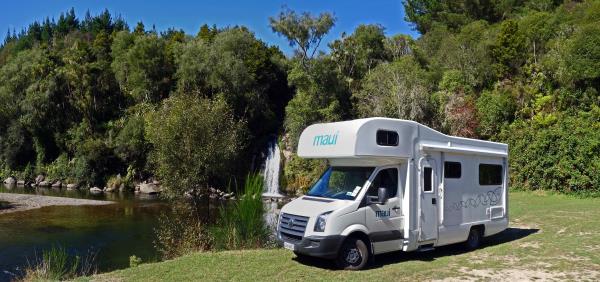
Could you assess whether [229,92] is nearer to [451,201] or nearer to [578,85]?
[578,85]

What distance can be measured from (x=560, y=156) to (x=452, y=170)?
17369 millimetres

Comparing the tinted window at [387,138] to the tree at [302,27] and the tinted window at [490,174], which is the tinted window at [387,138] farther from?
the tree at [302,27]

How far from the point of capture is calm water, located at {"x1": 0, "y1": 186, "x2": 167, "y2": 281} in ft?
54.0

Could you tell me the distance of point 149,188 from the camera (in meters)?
44.8

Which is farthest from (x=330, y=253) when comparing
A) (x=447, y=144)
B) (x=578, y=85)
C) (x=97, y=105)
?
(x=97, y=105)

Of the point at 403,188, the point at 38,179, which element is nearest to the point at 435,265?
the point at 403,188

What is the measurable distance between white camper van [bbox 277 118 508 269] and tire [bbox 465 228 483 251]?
3cm

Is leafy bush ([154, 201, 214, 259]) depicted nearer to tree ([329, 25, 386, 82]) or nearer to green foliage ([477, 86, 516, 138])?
green foliage ([477, 86, 516, 138])

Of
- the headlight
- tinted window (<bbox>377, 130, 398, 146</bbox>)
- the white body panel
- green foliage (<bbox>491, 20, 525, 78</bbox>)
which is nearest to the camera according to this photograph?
the headlight

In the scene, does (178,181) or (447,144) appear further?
(178,181)

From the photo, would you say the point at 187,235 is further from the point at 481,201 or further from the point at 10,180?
the point at 10,180

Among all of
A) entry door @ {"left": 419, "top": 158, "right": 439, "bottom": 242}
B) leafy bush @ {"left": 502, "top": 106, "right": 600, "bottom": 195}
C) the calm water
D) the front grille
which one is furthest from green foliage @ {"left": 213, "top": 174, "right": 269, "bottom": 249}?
leafy bush @ {"left": 502, "top": 106, "right": 600, "bottom": 195}

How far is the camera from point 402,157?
982 centimetres

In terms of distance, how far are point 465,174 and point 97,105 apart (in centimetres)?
5213
